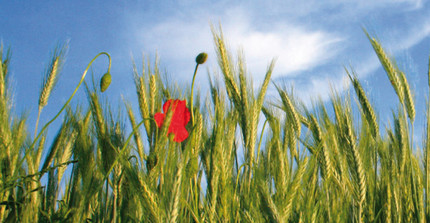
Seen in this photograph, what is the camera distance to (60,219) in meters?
1.52

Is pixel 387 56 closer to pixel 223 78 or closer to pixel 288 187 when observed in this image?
pixel 223 78

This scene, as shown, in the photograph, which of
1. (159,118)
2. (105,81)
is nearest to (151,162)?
(159,118)

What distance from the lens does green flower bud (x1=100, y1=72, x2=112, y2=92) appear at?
1525 millimetres

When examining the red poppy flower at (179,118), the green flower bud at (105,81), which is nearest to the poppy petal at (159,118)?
the red poppy flower at (179,118)

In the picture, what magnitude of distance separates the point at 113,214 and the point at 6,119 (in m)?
0.57

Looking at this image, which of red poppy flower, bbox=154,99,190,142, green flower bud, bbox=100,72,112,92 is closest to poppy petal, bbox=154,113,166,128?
red poppy flower, bbox=154,99,190,142

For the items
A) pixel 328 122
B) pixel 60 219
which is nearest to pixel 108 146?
pixel 60 219

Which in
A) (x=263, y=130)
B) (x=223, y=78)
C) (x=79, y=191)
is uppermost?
(x=223, y=78)

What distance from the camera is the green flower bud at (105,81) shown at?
5.00 feet

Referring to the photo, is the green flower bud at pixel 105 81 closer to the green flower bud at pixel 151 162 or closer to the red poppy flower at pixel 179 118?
the red poppy flower at pixel 179 118

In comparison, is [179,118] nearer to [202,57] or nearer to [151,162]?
[202,57]

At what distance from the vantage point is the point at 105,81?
5.00 ft

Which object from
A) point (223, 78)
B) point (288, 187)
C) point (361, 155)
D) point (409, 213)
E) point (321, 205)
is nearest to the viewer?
point (288, 187)

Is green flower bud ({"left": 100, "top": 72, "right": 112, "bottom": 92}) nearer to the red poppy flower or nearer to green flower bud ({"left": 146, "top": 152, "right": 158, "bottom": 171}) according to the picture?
the red poppy flower
